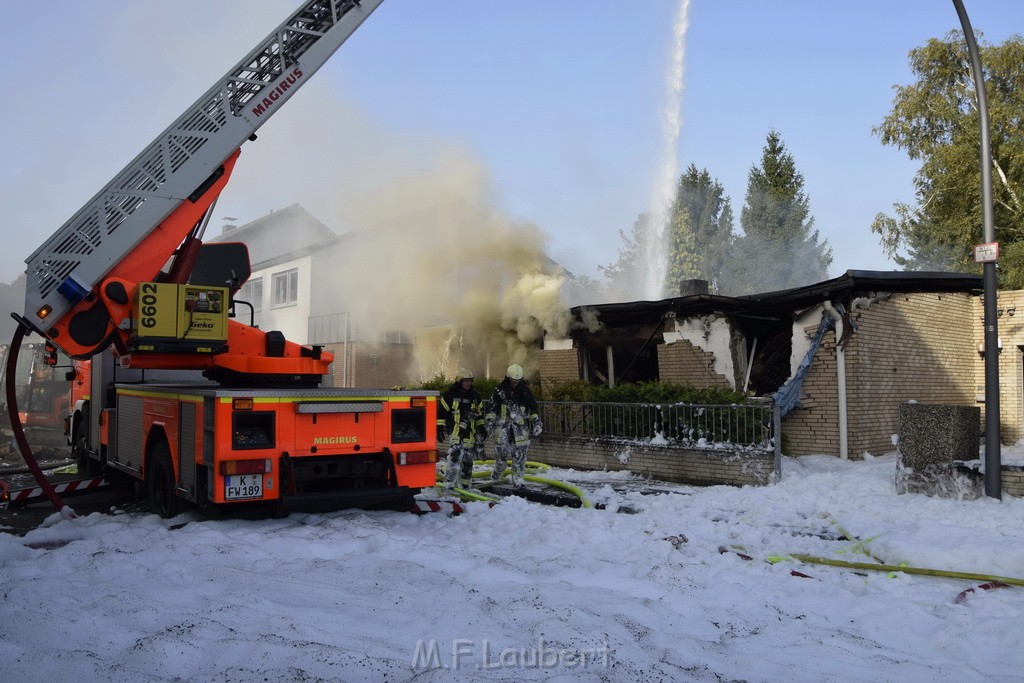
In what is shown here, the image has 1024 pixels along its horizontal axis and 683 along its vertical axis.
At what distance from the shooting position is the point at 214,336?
7.41 meters

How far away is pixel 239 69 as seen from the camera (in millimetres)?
7848

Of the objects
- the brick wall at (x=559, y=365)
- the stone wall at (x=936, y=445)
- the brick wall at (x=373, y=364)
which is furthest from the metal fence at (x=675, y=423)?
the brick wall at (x=373, y=364)

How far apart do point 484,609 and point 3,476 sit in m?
11.6

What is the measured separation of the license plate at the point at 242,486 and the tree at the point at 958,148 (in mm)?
23381

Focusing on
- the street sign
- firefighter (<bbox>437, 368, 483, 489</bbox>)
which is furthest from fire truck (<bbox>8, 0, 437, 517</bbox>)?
the street sign

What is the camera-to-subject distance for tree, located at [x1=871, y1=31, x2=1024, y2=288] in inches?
952

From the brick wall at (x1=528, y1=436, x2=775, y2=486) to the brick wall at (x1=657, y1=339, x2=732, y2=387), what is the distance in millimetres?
2679

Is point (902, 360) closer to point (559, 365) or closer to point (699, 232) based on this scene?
point (559, 365)

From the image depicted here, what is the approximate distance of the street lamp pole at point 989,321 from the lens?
27.6 ft

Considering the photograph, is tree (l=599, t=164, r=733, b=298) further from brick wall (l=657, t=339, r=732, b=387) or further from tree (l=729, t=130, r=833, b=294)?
brick wall (l=657, t=339, r=732, b=387)

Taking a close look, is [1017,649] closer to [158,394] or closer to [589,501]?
[589,501]

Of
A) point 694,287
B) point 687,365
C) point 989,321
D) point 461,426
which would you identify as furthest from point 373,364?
point 989,321

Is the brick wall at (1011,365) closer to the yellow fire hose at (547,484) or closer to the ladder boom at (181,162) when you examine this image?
the yellow fire hose at (547,484)

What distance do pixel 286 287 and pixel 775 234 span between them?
3170 centimetres
